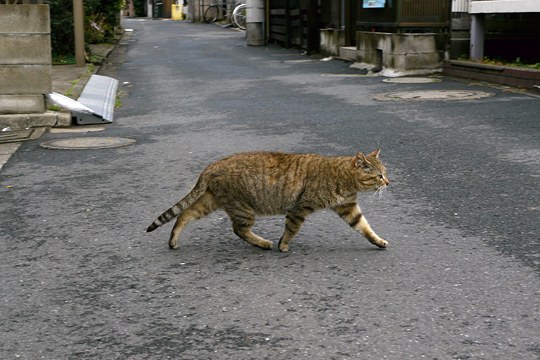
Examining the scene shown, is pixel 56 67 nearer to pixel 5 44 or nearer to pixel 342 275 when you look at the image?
pixel 5 44

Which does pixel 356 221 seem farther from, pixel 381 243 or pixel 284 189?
pixel 284 189

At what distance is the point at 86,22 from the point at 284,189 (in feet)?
76.1

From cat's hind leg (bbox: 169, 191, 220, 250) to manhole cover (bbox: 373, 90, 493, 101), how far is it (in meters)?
8.49

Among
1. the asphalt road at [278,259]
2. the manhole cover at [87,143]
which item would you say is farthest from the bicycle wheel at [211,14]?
the manhole cover at [87,143]

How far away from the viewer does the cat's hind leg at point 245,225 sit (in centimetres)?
531

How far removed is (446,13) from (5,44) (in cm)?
1014

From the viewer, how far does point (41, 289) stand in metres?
4.70

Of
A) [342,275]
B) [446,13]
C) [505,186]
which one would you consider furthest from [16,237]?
[446,13]

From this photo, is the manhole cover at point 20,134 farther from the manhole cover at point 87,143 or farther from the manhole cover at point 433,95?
the manhole cover at point 433,95

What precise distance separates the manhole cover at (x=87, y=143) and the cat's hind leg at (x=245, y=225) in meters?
4.42

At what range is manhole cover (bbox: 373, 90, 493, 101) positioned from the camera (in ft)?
→ 43.5

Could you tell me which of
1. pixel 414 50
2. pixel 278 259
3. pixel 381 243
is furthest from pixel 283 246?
pixel 414 50

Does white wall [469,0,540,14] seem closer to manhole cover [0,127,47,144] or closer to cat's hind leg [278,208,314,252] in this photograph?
manhole cover [0,127,47,144]

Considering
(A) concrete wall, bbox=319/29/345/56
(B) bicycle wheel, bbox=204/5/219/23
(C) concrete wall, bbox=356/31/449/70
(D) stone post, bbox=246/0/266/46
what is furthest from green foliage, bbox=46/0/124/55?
(B) bicycle wheel, bbox=204/5/219/23
